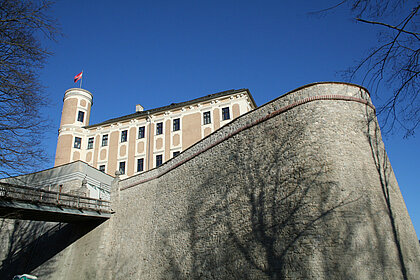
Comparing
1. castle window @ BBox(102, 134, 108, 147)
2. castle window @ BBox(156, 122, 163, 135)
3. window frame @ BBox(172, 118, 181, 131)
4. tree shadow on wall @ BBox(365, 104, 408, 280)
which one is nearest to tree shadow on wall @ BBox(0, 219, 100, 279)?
castle window @ BBox(102, 134, 108, 147)

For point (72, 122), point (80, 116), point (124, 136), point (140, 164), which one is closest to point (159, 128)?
point (140, 164)

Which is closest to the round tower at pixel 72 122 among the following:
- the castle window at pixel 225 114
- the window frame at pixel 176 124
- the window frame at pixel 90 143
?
the window frame at pixel 90 143

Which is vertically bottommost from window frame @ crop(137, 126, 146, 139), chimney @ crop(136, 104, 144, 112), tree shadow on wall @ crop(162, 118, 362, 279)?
tree shadow on wall @ crop(162, 118, 362, 279)

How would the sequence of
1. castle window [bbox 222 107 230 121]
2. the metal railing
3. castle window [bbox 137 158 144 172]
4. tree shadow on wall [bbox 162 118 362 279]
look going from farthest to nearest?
castle window [bbox 137 158 144 172] < castle window [bbox 222 107 230 121] < the metal railing < tree shadow on wall [bbox 162 118 362 279]

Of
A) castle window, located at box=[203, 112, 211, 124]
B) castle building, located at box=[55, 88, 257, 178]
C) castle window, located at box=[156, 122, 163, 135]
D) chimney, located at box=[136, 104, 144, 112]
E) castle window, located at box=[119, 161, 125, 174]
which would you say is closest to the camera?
castle building, located at box=[55, 88, 257, 178]

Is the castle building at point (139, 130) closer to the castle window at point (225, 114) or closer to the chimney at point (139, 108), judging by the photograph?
the castle window at point (225, 114)

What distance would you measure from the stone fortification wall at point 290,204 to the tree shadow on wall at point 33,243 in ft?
19.6

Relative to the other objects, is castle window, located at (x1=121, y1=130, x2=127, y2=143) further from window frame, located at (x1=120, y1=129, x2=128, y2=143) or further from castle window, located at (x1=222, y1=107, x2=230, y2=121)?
castle window, located at (x1=222, y1=107, x2=230, y2=121)

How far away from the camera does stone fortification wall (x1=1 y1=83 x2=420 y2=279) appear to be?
29.3 feet

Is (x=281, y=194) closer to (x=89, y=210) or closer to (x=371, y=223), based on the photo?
(x=371, y=223)

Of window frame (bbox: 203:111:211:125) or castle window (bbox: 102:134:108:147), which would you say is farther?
castle window (bbox: 102:134:108:147)

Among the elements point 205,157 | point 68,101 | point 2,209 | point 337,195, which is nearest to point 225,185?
point 205,157

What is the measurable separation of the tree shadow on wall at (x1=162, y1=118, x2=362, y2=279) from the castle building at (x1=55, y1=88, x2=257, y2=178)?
13306 mm

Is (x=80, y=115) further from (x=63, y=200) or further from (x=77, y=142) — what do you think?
(x=63, y=200)
